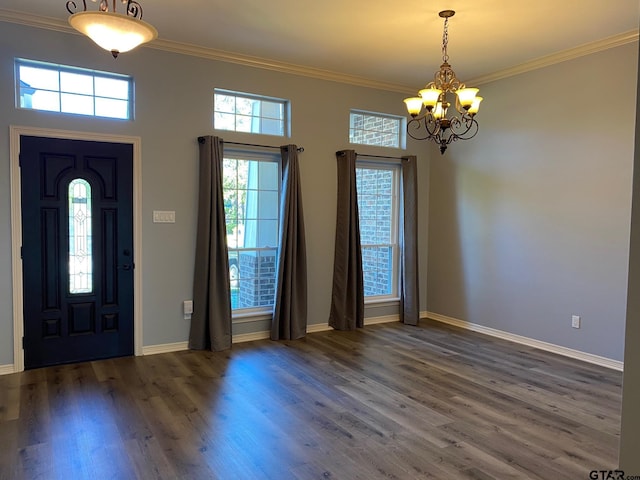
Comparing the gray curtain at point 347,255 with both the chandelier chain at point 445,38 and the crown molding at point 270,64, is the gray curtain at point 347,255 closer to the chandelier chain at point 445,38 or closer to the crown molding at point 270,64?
the crown molding at point 270,64

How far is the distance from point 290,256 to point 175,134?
1710 millimetres

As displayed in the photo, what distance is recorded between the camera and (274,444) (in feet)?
9.21

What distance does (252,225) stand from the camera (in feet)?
17.0

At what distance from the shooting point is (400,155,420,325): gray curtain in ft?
19.5

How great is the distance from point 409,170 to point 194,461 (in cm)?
436

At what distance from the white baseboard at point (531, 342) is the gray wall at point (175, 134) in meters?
1.64

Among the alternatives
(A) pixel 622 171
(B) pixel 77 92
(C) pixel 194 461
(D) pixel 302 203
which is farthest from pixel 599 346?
(B) pixel 77 92

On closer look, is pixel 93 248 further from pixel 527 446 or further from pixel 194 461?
pixel 527 446

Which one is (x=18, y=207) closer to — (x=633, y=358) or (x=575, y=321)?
(x=633, y=358)

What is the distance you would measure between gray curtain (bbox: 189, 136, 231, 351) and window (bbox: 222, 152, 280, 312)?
0.90ft

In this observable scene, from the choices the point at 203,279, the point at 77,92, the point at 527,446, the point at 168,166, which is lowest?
the point at 527,446

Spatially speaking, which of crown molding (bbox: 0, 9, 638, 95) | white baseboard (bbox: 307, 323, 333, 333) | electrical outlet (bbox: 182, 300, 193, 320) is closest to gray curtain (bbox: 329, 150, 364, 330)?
white baseboard (bbox: 307, 323, 333, 333)

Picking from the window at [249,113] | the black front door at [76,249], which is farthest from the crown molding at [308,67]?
the black front door at [76,249]

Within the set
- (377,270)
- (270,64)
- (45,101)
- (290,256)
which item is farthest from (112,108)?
(377,270)
